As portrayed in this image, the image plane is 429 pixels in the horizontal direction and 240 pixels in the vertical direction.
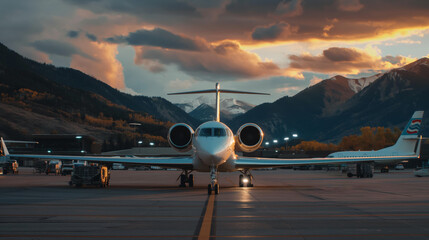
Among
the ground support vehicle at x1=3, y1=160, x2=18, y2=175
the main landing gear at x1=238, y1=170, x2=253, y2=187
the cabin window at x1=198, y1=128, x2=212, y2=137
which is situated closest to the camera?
the cabin window at x1=198, y1=128, x2=212, y2=137

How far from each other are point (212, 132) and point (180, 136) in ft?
10.4

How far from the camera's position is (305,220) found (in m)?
12.3

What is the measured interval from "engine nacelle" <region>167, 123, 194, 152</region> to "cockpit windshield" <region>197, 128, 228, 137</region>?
2309mm

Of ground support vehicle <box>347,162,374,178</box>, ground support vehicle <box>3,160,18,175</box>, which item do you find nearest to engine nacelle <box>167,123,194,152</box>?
ground support vehicle <box>347,162,374,178</box>

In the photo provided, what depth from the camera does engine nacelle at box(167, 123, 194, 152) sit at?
26969 mm

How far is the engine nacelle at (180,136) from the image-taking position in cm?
2697

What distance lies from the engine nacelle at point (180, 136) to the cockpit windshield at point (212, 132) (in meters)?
2.31

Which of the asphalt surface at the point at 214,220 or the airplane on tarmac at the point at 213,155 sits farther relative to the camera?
the airplane on tarmac at the point at 213,155

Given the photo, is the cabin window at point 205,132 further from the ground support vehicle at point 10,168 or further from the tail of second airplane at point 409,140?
the ground support vehicle at point 10,168

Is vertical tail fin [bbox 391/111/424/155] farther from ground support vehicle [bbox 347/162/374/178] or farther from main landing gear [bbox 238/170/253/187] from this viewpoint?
main landing gear [bbox 238/170/253/187]

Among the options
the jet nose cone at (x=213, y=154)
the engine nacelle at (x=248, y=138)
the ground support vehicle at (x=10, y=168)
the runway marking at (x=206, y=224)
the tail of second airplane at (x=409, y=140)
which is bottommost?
the runway marking at (x=206, y=224)

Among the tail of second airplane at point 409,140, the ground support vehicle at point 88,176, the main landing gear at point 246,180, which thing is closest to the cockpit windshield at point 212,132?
the main landing gear at point 246,180

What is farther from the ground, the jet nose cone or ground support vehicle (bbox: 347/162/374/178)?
the jet nose cone

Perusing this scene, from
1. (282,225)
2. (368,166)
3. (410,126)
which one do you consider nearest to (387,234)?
(282,225)
